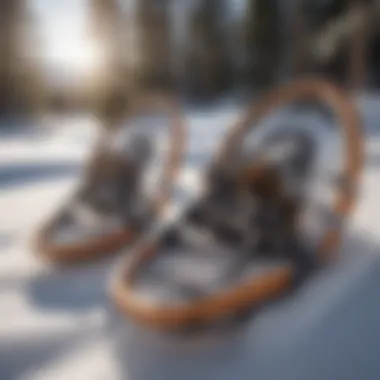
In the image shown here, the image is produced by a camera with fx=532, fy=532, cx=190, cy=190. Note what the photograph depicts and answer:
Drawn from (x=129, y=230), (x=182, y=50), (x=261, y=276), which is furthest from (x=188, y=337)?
(x=182, y=50)

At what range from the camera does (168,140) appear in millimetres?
2523

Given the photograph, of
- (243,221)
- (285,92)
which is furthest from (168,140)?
(243,221)

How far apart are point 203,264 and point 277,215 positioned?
0.94 feet

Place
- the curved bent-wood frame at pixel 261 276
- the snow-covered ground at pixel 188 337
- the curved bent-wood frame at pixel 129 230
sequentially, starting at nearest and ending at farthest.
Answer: the snow-covered ground at pixel 188 337 → the curved bent-wood frame at pixel 261 276 → the curved bent-wood frame at pixel 129 230

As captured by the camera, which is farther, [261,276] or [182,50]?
[182,50]

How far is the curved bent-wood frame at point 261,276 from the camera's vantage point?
1365 mm

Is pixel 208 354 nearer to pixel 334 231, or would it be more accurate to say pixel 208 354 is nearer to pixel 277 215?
pixel 277 215

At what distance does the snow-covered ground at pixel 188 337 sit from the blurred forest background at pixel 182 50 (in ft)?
14.6

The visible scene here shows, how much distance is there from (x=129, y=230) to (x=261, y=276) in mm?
755

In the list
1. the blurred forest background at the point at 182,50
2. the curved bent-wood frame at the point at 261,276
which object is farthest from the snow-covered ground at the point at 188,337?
the blurred forest background at the point at 182,50

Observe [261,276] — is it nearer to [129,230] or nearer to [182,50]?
[129,230]

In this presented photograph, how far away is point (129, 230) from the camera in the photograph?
2078 millimetres

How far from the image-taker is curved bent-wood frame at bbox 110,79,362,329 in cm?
137

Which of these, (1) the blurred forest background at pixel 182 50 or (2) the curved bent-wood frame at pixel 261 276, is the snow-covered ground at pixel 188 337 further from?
(1) the blurred forest background at pixel 182 50
